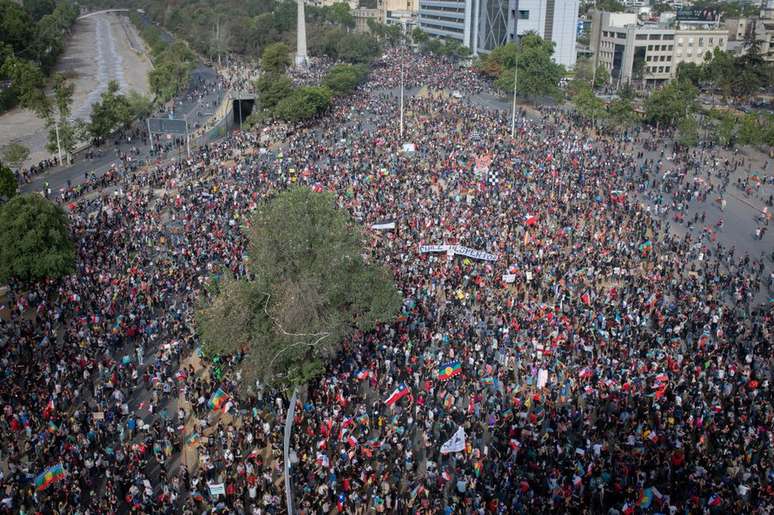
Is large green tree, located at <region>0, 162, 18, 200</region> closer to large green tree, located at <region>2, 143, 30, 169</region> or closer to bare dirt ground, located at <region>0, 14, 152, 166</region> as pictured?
large green tree, located at <region>2, 143, 30, 169</region>

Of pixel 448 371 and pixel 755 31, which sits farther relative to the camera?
pixel 755 31

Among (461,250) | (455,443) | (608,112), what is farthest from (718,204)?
(455,443)

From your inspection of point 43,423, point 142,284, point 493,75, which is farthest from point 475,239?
point 493,75

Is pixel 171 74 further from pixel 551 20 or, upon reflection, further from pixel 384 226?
pixel 551 20

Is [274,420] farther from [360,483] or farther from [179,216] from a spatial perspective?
[179,216]

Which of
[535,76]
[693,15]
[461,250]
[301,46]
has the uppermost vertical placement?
[693,15]

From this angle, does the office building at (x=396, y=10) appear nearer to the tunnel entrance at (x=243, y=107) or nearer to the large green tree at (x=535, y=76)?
the tunnel entrance at (x=243, y=107)
